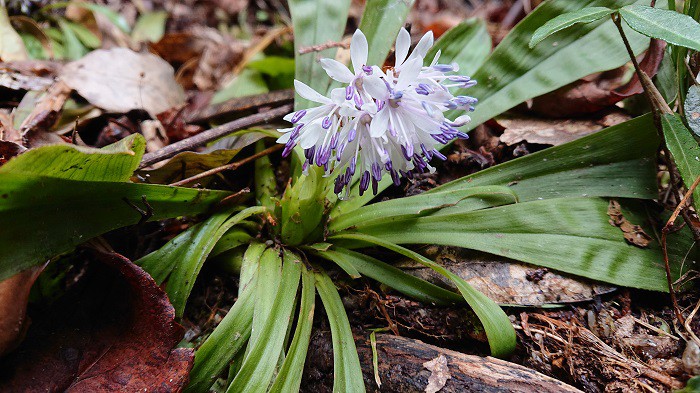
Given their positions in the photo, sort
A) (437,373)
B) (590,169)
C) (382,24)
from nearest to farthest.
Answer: (437,373) → (590,169) → (382,24)

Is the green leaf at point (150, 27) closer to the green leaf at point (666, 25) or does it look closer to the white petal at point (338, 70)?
the white petal at point (338, 70)

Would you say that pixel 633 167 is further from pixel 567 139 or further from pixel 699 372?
pixel 699 372

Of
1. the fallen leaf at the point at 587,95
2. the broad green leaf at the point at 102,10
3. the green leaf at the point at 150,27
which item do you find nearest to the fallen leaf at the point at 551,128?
the fallen leaf at the point at 587,95

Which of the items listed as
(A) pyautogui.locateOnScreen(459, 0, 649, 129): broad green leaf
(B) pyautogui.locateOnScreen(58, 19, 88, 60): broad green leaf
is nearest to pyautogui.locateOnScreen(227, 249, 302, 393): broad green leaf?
(A) pyautogui.locateOnScreen(459, 0, 649, 129): broad green leaf

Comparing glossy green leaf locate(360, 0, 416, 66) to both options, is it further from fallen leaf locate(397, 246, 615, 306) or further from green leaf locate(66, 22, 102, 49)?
green leaf locate(66, 22, 102, 49)

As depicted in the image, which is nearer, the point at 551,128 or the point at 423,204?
the point at 423,204

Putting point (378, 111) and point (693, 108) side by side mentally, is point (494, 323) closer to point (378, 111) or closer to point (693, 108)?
point (378, 111)

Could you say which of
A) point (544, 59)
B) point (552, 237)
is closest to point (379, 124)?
point (552, 237)
